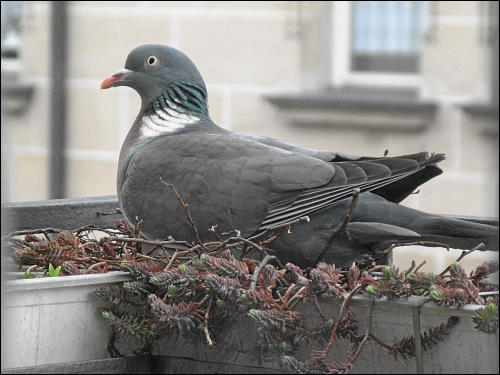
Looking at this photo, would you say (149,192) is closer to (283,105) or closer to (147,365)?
(147,365)

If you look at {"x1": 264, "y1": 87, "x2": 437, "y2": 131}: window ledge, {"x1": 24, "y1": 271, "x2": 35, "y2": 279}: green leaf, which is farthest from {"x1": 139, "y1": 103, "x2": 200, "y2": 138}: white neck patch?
{"x1": 264, "y1": 87, "x2": 437, "y2": 131}: window ledge

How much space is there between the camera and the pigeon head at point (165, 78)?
202cm

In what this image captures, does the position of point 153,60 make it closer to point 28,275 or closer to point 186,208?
point 186,208

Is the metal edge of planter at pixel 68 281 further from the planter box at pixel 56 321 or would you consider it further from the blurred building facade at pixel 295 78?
the blurred building facade at pixel 295 78

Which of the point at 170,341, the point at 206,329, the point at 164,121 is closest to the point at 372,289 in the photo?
the point at 206,329

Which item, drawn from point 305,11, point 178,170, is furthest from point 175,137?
point 305,11

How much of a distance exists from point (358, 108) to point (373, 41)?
0.27 metres

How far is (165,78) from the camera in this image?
6.64ft

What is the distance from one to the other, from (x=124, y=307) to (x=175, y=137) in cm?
40

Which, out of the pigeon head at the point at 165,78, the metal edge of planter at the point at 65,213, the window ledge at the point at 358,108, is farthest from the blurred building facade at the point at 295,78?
the pigeon head at the point at 165,78

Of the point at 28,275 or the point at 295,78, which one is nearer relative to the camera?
the point at 28,275

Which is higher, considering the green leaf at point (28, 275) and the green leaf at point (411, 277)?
the green leaf at point (411, 277)

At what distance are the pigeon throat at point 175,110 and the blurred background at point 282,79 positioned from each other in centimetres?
179

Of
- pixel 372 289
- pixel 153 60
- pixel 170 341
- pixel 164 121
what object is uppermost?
pixel 153 60
